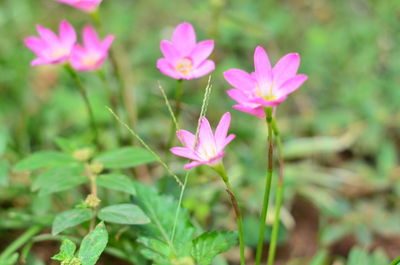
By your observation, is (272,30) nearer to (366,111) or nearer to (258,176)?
(366,111)

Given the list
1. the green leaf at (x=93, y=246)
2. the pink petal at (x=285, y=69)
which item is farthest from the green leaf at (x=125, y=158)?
the pink petal at (x=285, y=69)

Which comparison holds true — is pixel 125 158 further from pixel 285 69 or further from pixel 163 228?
pixel 285 69

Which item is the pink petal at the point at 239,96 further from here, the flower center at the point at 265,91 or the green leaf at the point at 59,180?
the green leaf at the point at 59,180

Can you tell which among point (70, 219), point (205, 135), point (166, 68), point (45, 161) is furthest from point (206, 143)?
point (45, 161)

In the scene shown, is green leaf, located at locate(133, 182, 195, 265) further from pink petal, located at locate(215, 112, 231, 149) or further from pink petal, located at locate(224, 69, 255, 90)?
pink petal, located at locate(224, 69, 255, 90)

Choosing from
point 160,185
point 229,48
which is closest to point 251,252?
point 160,185

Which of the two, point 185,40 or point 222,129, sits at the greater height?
point 185,40
